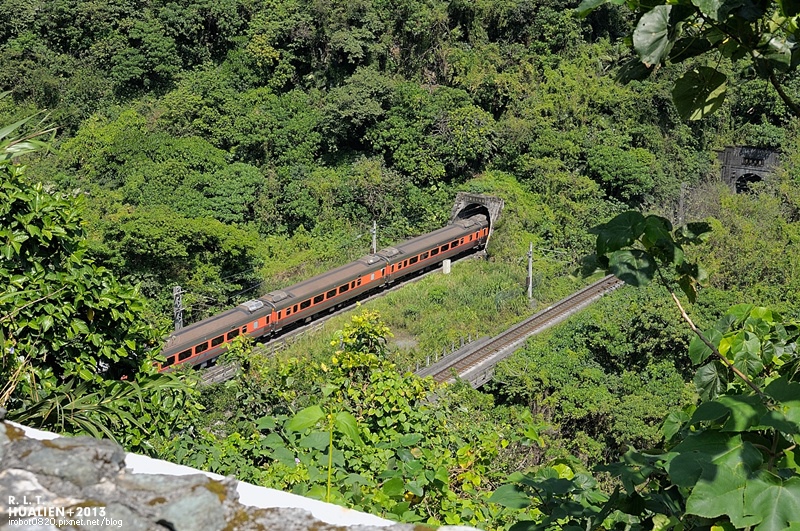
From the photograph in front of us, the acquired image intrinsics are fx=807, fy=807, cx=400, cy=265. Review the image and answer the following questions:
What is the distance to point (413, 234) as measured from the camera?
22.8 meters

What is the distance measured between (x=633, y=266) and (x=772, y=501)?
71cm

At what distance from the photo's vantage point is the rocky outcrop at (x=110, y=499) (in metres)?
1.70

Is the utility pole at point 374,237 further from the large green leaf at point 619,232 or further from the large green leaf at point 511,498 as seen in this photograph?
the large green leaf at point 619,232

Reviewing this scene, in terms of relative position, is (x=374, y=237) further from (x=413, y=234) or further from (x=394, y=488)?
(x=394, y=488)

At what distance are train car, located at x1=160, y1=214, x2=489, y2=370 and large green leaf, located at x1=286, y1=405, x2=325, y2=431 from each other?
10872mm

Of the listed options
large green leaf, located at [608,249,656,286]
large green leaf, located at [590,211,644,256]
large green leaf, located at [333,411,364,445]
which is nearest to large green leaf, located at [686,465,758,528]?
large green leaf, located at [608,249,656,286]

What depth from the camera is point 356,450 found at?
13.9ft

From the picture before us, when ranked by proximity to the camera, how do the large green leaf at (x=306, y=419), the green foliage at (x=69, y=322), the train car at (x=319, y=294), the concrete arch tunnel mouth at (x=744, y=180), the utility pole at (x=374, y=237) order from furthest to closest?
the concrete arch tunnel mouth at (x=744, y=180), the utility pole at (x=374, y=237), the train car at (x=319, y=294), the green foliage at (x=69, y=322), the large green leaf at (x=306, y=419)

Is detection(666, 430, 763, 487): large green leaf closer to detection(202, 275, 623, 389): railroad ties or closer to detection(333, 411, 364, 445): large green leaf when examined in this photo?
detection(333, 411, 364, 445): large green leaf

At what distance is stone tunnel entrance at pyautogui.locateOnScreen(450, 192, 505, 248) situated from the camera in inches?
895

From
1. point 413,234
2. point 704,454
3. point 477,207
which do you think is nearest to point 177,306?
point 413,234

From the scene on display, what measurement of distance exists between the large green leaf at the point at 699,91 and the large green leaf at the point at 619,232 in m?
0.63

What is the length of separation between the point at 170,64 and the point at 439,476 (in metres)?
24.6

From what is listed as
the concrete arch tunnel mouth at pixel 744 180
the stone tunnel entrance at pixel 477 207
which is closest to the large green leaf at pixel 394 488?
the stone tunnel entrance at pixel 477 207
